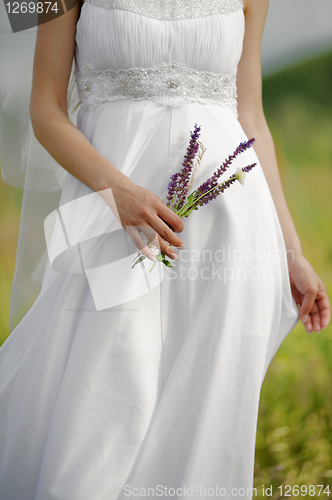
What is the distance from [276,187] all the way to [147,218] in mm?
300

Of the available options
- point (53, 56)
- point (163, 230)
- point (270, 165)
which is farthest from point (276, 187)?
point (53, 56)

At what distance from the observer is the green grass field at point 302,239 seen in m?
1.21

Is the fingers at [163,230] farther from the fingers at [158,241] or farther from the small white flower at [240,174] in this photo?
the small white flower at [240,174]

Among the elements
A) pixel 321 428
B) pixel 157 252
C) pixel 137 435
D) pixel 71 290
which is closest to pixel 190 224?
pixel 157 252

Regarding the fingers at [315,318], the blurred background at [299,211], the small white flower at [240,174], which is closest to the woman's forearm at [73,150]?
the small white flower at [240,174]

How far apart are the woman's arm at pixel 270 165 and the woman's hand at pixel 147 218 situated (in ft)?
0.84

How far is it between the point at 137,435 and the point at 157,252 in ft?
0.79

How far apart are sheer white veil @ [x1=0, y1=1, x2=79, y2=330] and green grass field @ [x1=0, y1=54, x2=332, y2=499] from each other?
433 millimetres

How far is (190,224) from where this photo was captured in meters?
0.61

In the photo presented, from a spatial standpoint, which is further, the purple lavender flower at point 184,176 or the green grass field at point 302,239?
the green grass field at point 302,239

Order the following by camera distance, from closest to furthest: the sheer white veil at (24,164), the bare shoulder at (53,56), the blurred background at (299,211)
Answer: the bare shoulder at (53,56)
the sheer white veil at (24,164)
the blurred background at (299,211)

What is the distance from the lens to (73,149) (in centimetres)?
58

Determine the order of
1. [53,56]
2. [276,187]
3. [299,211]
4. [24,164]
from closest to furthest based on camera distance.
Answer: [53,56]
[276,187]
[24,164]
[299,211]

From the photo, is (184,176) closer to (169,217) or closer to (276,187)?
(169,217)
